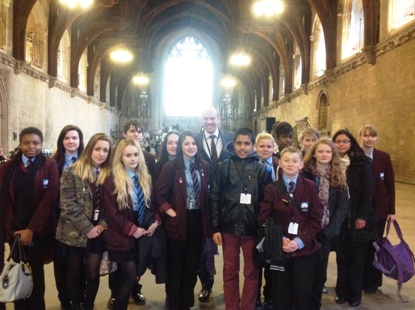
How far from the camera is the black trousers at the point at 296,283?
324 cm

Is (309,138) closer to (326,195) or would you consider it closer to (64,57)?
(326,195)

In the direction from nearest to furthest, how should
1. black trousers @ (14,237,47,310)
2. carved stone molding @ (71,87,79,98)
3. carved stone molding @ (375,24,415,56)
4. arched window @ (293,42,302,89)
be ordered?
1. black trousers @ (14,237,47,310)
2. carved stone molding @ (375,24,415,56)
3. carved stone molding @ (71,87,79,98)
4. arched window @ (293,42,302,89)

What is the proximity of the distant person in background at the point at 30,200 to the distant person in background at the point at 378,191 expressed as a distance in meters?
3.19

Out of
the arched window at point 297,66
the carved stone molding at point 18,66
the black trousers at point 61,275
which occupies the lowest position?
the black trousers at point 61,275

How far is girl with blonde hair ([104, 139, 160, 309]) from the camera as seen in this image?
3.20 m

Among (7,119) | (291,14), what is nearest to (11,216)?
(7,119)

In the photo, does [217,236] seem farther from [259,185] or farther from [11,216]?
[11,216]

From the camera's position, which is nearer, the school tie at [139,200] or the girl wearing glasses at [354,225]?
the school tie at [139,200]

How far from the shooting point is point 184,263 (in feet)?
12.0

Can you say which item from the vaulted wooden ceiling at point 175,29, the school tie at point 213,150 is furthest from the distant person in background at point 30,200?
the vaulted wooden ceiling at point 175,29

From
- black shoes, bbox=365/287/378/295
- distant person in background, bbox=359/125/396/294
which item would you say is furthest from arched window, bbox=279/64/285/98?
black shoes, bbox=365/287/378/295

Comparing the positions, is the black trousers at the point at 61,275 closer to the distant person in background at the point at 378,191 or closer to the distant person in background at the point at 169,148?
the distant person in background at the point at 169,148

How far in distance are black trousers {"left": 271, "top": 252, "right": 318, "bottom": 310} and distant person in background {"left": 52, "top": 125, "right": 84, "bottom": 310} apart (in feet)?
6.26

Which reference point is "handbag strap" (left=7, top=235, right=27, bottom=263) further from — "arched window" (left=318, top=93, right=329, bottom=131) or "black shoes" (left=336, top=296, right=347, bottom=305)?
"arched window" (left=318, top=93, right=329, bottom=131)
